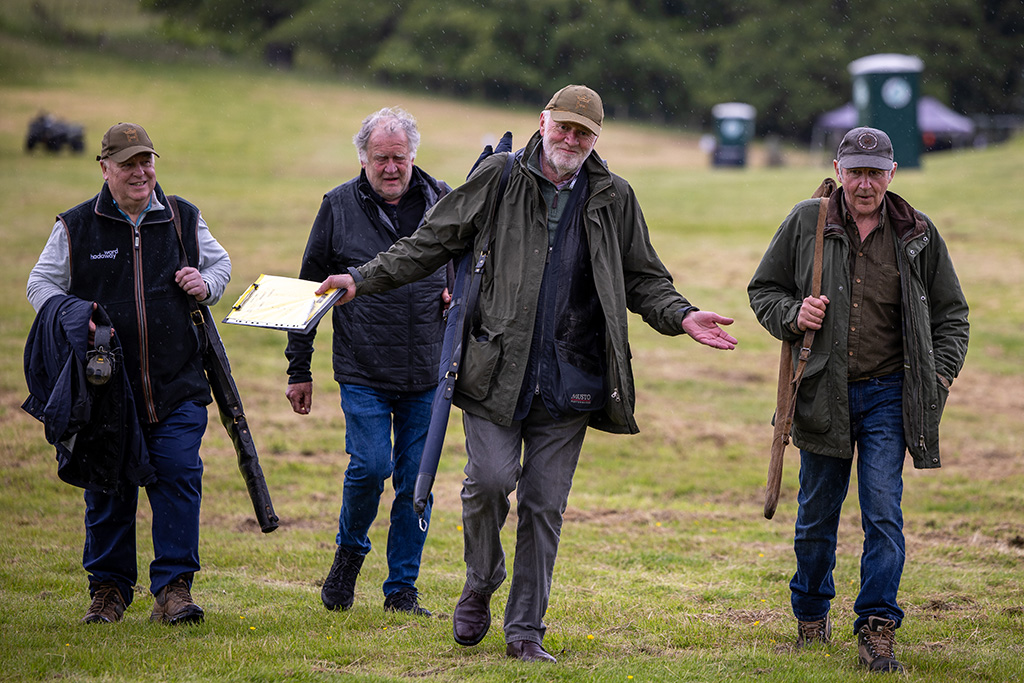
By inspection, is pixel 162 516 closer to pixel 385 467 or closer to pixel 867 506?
pixel 385 467

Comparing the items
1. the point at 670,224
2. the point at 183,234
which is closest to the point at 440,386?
the point at 183,234

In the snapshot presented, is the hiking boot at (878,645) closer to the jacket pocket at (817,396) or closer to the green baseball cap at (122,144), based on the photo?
the jacket pocket at (817,396)

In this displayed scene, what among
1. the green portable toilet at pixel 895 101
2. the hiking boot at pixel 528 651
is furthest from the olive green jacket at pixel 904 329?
the green portable toilet at pixel 895 101

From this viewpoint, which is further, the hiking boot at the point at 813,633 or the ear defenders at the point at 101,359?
the hiking boot at the point at 813,633

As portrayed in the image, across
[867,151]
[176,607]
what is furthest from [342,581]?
[867,151]

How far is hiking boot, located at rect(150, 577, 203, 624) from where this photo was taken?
5535 mm

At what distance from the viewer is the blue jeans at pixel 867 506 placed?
5.13 metres

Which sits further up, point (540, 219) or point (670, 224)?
point (670, 224)

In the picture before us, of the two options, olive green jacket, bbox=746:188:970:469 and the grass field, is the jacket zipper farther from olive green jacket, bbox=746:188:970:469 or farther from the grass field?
olive green jacket, bbox=746:188:970:469

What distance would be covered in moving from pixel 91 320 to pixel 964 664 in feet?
14.4

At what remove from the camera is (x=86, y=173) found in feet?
100

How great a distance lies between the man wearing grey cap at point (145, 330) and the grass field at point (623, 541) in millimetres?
314

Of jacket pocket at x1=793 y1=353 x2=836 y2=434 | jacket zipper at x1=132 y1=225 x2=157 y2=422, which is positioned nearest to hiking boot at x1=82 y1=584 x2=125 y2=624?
jacket zipper at x1=132 y1=225 x2=157 y2=422

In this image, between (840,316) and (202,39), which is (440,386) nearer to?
(840,316)
